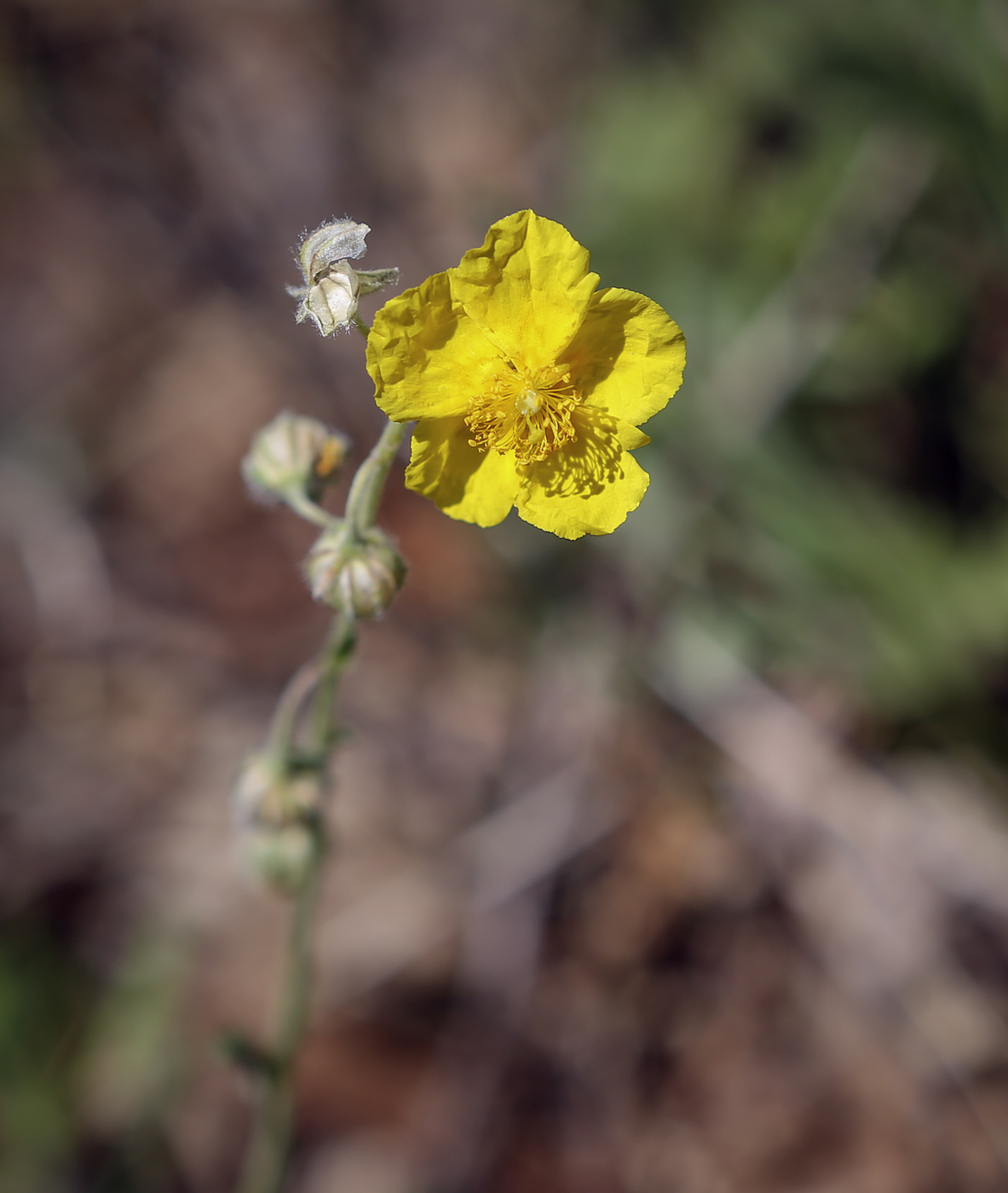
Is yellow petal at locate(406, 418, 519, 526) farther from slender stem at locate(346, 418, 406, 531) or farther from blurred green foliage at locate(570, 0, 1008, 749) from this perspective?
blurred green foliage at locate(570, 0, 1008, 749)

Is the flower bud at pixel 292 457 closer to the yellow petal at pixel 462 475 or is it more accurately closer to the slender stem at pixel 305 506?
the slender stem at pixel 305 506

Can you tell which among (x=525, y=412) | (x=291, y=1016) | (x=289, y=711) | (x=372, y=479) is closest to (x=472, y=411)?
(x=525, y=412)

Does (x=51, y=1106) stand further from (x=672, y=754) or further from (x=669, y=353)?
(x=669, y=353)

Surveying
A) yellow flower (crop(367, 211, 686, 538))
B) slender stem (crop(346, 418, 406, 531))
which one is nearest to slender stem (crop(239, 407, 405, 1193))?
slender stem (crop(346, 418, 406, 531))

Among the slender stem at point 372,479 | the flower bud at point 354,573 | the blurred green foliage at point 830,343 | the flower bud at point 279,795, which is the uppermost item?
the blurred green foliage at point 830,343

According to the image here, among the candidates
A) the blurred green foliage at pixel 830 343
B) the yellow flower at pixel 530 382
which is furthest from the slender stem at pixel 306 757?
the blurred green foliage at pixel 830 343

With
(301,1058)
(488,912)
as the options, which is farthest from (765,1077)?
(301,1058)
